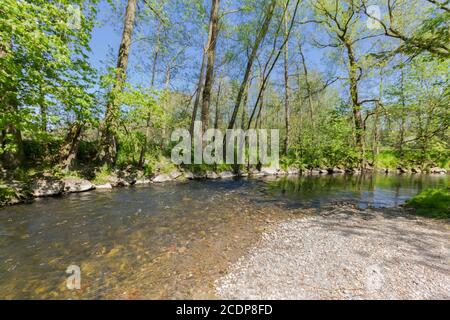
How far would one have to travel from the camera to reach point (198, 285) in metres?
3.10

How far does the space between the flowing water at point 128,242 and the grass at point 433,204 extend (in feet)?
3.18

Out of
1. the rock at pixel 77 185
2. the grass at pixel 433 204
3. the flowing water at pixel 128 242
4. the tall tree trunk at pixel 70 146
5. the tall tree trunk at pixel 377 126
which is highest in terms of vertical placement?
the tall tree trunk at pixel 377 126

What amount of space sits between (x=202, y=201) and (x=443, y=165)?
29.3 metres

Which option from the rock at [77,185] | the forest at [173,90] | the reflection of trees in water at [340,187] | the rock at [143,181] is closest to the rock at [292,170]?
the forest at [173,90]

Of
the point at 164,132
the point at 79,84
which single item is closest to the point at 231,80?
the point at 164,132

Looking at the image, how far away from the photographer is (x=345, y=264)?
11.7ft

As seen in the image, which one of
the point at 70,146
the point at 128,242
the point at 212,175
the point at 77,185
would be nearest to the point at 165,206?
the point at 128,242

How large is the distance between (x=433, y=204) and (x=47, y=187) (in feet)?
44.5

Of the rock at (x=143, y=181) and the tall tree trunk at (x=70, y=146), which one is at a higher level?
the tall tree trunk at (x=70, y=146)

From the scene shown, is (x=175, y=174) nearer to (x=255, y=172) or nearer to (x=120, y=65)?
(x=120, y=65)

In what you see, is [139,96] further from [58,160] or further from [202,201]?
[202,201]

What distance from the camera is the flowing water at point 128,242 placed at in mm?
3125

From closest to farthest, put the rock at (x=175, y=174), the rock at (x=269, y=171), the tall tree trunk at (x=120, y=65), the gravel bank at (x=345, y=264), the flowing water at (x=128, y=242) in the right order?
the gravel bank at (x=345, y=264) < the flowing water at (x=128, y=242) < the tall tree trunk at (x=120, y=65) < the rock at (x=175, y=174) < the rock at (x=269, y=171)

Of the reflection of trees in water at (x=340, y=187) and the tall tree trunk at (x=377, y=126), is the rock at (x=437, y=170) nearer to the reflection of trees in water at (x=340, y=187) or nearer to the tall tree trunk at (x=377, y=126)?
the tall tree trunk at (x=377, y=126)
